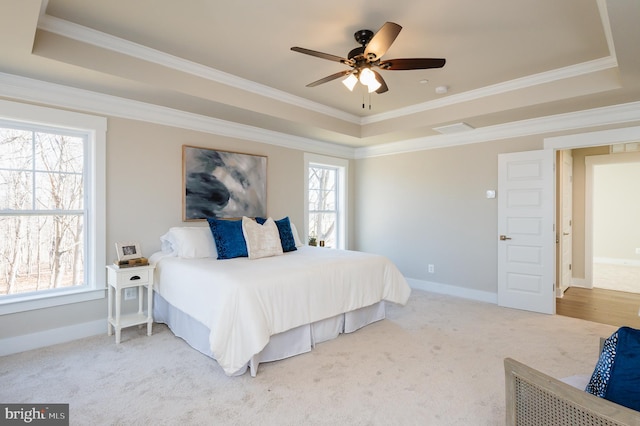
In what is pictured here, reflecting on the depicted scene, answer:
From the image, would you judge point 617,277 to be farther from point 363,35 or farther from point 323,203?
point 363,35

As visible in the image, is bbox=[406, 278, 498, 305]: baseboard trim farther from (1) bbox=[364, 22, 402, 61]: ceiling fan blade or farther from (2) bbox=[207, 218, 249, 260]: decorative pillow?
(1) bbox=[364, 22, 402, 61]: ceiling fan blade

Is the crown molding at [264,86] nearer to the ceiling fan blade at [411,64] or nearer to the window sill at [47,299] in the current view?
the ceiling fan blade at [411,64]

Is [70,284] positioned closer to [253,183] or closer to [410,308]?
[253,183]

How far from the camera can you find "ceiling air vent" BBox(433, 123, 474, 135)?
4238 mm

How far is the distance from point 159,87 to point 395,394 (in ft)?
10.7

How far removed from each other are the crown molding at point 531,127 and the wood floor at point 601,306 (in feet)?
7.40

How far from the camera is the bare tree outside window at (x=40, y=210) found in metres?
2.95

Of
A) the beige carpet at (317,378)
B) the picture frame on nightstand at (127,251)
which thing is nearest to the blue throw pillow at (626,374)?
the beige carpet at (317,378)

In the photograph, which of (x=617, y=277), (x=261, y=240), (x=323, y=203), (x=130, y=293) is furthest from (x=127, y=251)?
(x=617, y=277)

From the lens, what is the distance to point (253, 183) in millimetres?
4562

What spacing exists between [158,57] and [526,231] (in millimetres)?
4586

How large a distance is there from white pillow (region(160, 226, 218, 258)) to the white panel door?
145 inches

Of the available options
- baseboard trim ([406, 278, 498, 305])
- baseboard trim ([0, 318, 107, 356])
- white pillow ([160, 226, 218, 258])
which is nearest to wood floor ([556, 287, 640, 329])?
baseboard trim ([406, 278, 498, 305])

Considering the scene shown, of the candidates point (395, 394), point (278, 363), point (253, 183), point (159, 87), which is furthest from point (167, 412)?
point (253, 183)
